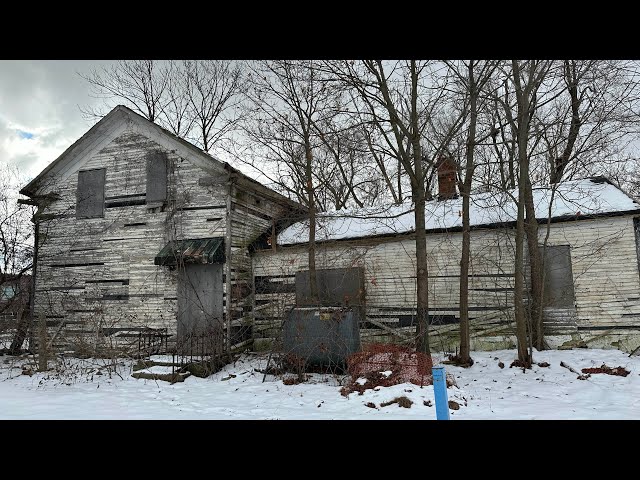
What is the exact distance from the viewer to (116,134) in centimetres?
1344

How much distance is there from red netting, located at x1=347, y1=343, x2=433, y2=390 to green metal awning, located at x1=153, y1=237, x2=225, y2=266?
492 centimetres

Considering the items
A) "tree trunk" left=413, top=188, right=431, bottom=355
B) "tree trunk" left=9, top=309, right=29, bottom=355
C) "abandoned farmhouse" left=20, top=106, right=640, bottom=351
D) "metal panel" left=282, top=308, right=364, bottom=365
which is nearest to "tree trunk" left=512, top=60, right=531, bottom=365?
"abandoned farmhouse" left=20, top=106, right=640, bottom=351

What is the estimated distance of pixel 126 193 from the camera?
13102mm

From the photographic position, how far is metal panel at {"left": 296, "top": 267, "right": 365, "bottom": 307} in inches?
475

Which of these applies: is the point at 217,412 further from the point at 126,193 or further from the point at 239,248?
the point at 126,193

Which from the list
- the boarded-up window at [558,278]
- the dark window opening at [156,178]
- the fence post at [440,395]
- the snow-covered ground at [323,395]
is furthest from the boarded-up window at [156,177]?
the fence post at [440,395]

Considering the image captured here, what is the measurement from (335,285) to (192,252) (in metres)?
4.08

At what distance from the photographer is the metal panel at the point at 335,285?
1205cm

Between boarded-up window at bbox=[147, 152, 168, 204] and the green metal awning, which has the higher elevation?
boarded-up window at bbox=[147, 152, 168, 204]

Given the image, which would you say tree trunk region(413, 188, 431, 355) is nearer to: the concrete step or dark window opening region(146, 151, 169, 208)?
the concrete step

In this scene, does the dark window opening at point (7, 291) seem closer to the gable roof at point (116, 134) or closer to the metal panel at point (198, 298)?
the gable roof at point (116, 134)

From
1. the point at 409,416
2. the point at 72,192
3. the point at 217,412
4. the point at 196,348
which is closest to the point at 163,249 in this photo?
the point at 196,348

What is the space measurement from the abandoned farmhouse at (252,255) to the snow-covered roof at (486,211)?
6 centimetres

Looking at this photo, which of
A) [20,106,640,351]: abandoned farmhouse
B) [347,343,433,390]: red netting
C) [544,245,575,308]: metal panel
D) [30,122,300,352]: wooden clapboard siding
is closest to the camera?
[347,343,433,390]: red netting
